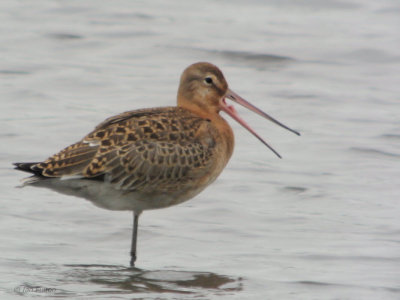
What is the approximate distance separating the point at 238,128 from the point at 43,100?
9.97ft

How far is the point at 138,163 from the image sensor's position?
9758 mm

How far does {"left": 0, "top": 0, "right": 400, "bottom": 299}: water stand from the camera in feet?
31.3

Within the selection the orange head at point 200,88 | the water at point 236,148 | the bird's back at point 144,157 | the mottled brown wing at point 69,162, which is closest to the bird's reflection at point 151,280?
the water at point 236,148

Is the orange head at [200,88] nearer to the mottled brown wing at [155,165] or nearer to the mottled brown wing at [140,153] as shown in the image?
the mottled brown wing at [140,153]

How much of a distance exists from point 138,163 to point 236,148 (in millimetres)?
4605

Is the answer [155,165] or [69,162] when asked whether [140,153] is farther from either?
[69,162]

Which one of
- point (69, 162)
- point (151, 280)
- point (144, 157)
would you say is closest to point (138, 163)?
point (144, 157)

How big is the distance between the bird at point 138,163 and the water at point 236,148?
658 mm

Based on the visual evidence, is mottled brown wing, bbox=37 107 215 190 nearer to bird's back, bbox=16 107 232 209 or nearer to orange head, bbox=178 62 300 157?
bird's back, bbox=16 107 232 209

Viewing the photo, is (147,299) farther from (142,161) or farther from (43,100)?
(43,100)

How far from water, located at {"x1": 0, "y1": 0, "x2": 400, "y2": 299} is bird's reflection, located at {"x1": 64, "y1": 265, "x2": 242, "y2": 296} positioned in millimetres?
24

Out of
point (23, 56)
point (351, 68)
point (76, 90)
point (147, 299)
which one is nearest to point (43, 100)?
point (76, 90)

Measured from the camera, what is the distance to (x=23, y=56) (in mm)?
18391

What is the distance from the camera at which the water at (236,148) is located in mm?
9547
